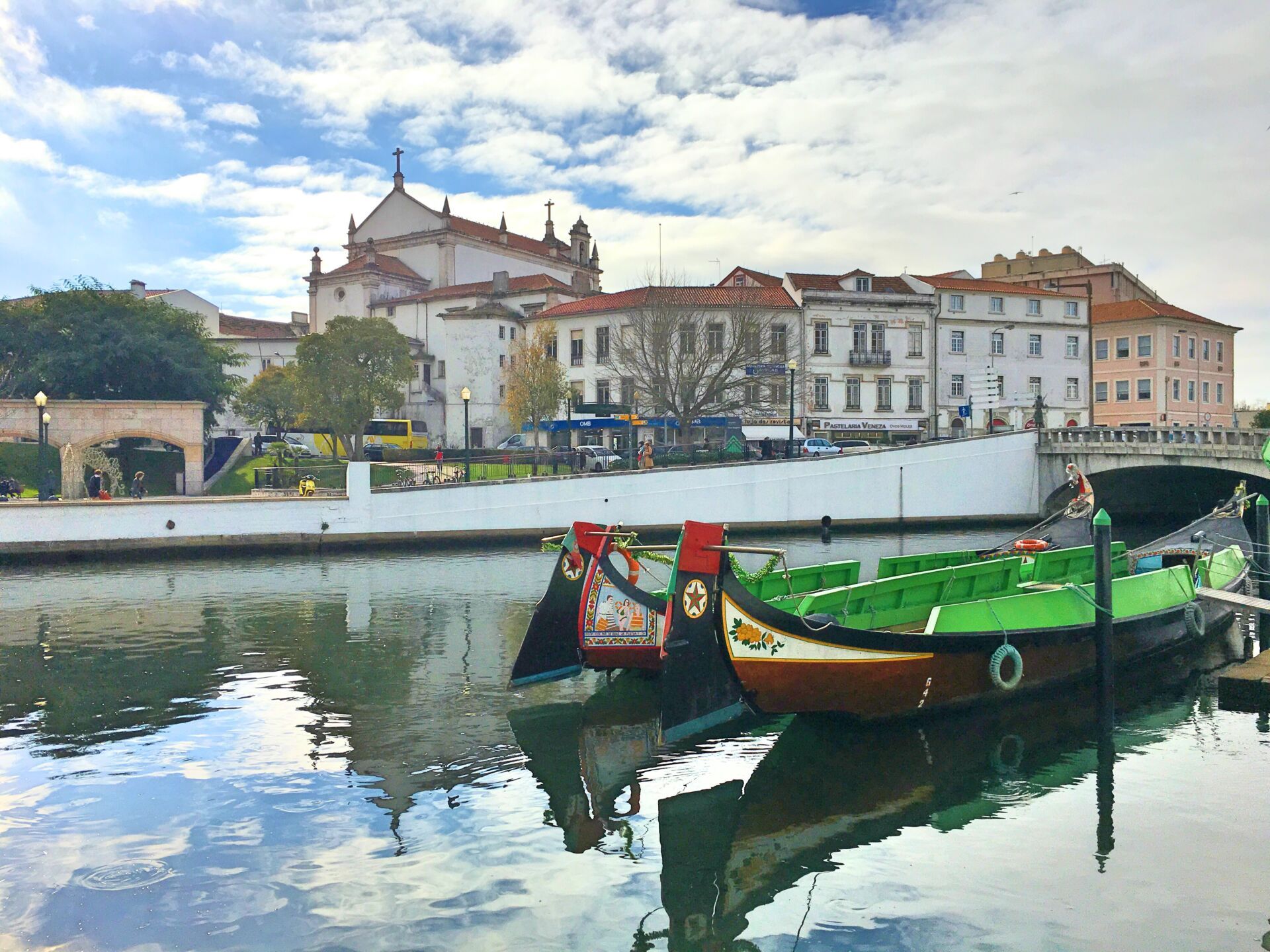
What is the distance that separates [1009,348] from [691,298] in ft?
63.7

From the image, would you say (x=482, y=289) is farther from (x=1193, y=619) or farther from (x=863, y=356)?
(x=1193, y=619)

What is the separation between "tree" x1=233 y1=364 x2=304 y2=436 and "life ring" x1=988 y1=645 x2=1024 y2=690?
50514 millimetres

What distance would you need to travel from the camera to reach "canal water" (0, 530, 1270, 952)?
8211 mm

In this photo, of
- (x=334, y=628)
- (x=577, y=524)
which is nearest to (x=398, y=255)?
(x=334, y=628)

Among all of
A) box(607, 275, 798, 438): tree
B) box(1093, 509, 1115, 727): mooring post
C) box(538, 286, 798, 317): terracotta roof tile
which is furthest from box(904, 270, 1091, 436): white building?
box(1093, 509, 1115, 727): mooring post

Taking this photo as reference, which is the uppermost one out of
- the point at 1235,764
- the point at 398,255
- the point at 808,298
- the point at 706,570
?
the point at 398,255

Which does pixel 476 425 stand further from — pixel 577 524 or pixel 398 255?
pixel 577 524

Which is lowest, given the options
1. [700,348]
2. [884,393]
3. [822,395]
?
[822,395]

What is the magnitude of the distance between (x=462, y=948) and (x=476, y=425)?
59.9 m

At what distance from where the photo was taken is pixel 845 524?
4262 cm

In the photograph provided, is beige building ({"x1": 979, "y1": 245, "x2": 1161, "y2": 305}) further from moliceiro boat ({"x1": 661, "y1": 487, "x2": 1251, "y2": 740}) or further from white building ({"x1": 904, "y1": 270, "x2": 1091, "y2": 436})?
moliceiro boat ({"x1": 661, "y1": 487, "x2": 1251, "y2": 740})

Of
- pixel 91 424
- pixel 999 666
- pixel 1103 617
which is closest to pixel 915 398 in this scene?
pixel 91 424

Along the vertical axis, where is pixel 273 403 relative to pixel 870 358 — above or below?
below

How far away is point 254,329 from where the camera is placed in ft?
261
